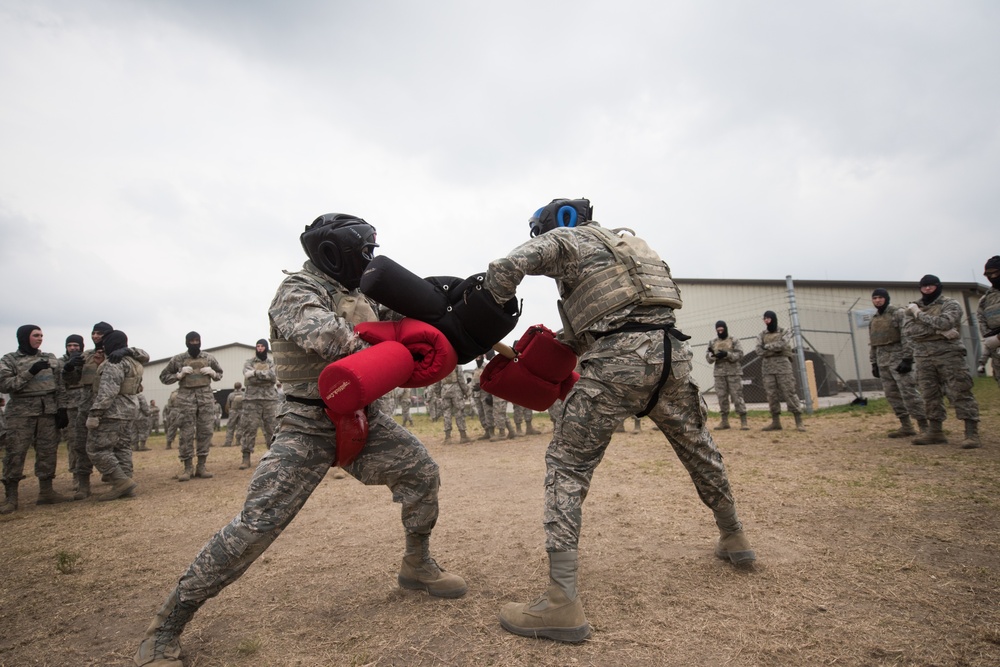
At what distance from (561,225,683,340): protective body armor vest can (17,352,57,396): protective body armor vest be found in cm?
854

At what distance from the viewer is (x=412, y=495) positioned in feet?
10.6

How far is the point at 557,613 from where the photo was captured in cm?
268

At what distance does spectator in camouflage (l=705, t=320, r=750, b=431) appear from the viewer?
12.1m

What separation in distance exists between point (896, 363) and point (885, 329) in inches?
23.3

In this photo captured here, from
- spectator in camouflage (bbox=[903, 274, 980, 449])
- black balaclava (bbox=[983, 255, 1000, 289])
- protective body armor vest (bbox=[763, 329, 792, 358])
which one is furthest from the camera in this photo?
protective body armor vest (bbox=[763, 329, 792, 358])

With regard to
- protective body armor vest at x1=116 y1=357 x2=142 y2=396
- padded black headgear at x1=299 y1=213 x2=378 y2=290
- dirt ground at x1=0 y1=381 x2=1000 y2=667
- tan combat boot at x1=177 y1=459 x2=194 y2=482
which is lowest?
dirt ground at x1=0 y1=381 x2=1000 y2=667

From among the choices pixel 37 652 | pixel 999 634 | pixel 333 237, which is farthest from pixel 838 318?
pixel 37 652

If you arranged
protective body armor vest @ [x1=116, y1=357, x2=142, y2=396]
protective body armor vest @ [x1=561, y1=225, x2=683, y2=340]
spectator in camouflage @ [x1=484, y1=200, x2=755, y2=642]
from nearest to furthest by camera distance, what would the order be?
1. spectator in camouflage @ [x1=484, y1=200, x2=755, y2=642]
2. protective body armor vest @ [x1=561, y1=225, x2=683, y2=340]
3. protective body armor vest @ [x1=116, y1=357, x2=142, y2=396]

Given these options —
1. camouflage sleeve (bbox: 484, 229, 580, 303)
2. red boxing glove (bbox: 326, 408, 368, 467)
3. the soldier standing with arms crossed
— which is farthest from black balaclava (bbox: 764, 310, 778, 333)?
the soldier standing with arms crossed

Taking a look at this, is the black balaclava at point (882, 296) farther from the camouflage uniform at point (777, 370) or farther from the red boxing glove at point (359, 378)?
the red boxing glove at point (359, 378)

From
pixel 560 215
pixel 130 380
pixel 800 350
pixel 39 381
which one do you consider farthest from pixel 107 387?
pixel 800 350

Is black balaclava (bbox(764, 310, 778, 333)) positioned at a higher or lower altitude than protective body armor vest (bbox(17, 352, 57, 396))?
higher

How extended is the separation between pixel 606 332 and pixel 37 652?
145 inches

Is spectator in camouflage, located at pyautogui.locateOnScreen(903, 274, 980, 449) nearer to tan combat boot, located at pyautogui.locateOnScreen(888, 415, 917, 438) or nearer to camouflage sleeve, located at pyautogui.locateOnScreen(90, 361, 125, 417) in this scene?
tan combat boot, located at pyautogui.locateOnScreen(888, 415, 917, 438)
